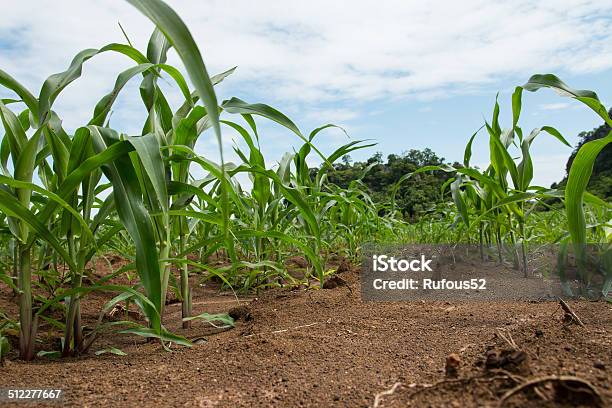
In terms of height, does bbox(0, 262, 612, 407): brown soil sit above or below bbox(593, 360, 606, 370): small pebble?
below

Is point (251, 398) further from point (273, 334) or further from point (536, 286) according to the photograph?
point (536, 286)

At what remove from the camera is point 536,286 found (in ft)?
6.14

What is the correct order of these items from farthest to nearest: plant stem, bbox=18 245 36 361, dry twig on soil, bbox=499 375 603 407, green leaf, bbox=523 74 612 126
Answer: green leaf, bbox=523 74 612 126 → plant stem, bbox=18 245 36 361 → dry twig on soil, bbox=499 375 603 407

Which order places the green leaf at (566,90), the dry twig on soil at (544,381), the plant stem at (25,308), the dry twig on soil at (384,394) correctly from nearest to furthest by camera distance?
the dry twig on soil at (544,381), the dry twig on soil at (384,394), the plant stem at (25,308), the green leaf at (566,90)

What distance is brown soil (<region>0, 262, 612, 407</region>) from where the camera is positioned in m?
0.67

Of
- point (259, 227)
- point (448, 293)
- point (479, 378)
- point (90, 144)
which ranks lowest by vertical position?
point (448, 293)

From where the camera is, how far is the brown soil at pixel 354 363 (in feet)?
2.19

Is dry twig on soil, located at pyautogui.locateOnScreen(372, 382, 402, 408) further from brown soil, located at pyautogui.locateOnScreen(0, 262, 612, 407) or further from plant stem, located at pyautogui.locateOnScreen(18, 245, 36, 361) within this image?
plant stem, located at pyautogui.locateOnScreen(18, 245, 36, 361)

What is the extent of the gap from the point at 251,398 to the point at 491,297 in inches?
47.5

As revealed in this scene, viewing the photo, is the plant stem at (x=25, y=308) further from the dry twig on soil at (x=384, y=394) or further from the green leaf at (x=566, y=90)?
the green leaf at (x=566, y=90)

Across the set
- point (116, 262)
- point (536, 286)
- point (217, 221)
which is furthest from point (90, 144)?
point (116, 262)

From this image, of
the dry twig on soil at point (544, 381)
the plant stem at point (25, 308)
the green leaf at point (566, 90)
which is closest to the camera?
the dry twig on soil at point (544, 381)

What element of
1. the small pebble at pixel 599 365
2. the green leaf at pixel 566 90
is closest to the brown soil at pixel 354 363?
the small pebble at pixel 599 365

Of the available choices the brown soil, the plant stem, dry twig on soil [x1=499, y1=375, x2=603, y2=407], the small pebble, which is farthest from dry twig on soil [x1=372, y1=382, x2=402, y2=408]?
the plant stem
